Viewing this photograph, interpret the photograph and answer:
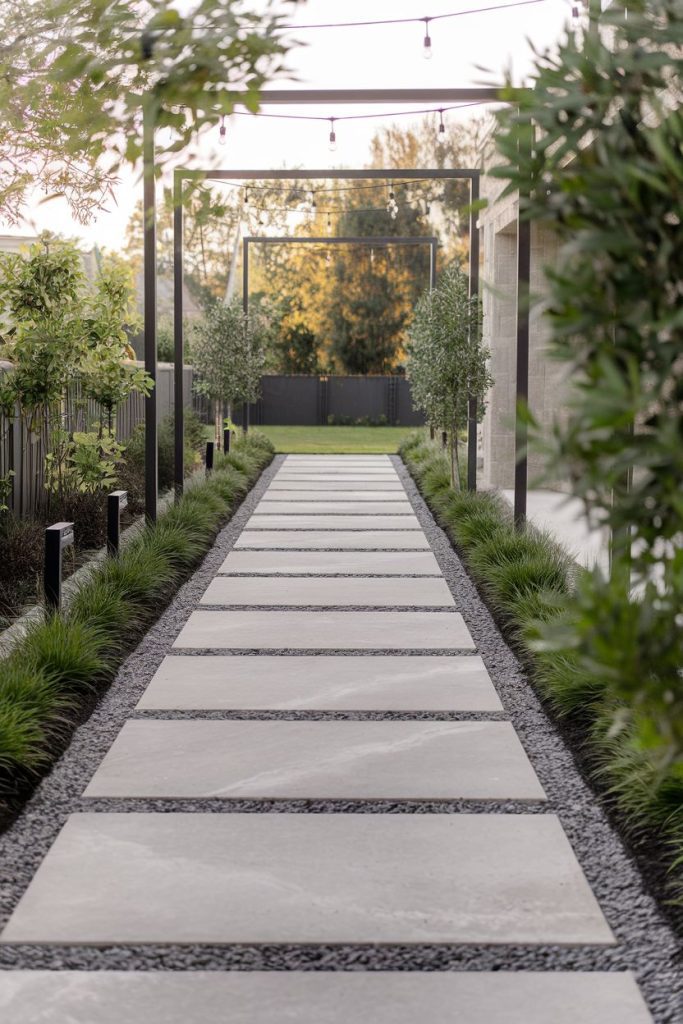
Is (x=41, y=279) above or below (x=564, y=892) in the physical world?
above

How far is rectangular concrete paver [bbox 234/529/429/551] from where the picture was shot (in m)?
8.98

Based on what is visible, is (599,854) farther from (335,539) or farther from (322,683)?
(335,539)

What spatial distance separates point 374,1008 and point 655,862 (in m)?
1.07

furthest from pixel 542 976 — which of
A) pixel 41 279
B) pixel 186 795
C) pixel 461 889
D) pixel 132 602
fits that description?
pixel 41 279

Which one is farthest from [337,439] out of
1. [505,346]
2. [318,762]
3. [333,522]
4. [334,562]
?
[318,762]

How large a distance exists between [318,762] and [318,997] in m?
1.52

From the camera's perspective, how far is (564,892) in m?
3.04

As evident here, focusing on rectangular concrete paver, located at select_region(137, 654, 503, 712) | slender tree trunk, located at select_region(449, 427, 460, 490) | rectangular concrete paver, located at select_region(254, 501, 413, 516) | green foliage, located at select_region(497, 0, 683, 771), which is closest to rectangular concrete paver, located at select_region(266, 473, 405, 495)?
rectangular concrete paver, located at select_region(254, 501, 413, 516)

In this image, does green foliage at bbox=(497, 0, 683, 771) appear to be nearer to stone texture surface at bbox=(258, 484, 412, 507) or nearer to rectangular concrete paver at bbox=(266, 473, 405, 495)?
stone texture surface at bbox=(258, 484, 412, 507)

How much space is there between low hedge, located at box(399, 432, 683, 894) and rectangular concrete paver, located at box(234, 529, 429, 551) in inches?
13.6

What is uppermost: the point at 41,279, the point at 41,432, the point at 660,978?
the point at 41,279

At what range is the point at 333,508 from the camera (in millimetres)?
11320

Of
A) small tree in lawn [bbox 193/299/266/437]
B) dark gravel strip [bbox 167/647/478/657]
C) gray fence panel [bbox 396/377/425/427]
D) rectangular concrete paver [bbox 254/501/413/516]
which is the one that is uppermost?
small tree in lawn [bbox 193/299/266/437]

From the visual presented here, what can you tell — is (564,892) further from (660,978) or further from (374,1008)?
(374,1008)
